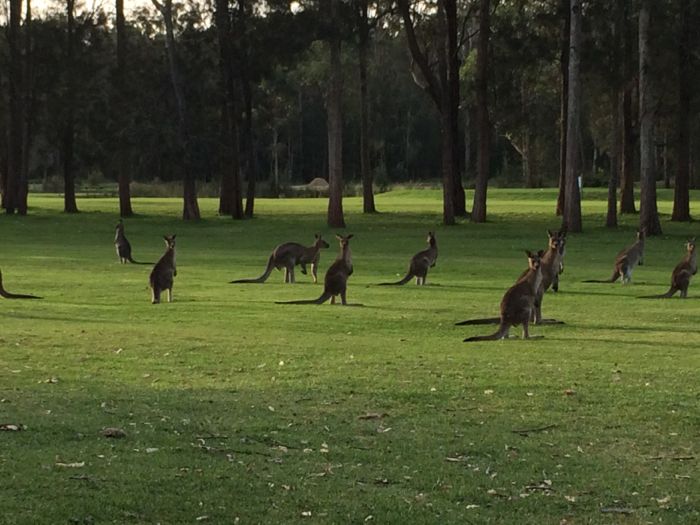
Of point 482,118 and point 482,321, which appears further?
point 482,118

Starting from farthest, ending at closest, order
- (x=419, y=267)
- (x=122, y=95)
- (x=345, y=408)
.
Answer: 1. (x=122, y=95)
2. (x=419, y=267)
3. (x=345, y=408)

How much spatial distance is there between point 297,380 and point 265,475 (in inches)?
148

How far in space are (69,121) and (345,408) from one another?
4997 cm

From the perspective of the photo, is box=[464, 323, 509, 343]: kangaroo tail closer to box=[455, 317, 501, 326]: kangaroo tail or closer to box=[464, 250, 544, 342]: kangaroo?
box=[464, 250, 544, 342]: kangaroo

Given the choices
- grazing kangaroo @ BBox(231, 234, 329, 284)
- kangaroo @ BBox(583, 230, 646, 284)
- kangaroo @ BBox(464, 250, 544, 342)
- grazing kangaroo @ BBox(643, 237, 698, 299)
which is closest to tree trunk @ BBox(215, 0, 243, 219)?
grazing kangaroo @ BBox(231, 234, 329, 284)

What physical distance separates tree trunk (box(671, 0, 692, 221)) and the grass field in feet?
77.4

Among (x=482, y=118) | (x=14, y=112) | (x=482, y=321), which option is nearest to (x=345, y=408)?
(x=482, y=321)

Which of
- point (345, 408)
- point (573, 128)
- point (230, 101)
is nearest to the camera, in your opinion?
point (345, 408)

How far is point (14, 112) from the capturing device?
55625mm

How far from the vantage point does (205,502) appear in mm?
6750

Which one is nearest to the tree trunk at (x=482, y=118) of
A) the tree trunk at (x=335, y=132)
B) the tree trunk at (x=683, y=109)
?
the tree trunk at (x=335, y=132)

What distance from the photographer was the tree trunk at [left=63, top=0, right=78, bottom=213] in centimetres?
5541

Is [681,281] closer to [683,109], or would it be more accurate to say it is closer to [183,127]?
[683,109]

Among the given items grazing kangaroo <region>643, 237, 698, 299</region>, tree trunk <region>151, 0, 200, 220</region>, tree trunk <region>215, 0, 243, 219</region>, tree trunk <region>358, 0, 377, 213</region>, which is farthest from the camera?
tree trunk <region>215, 0, 243, 219</region>
